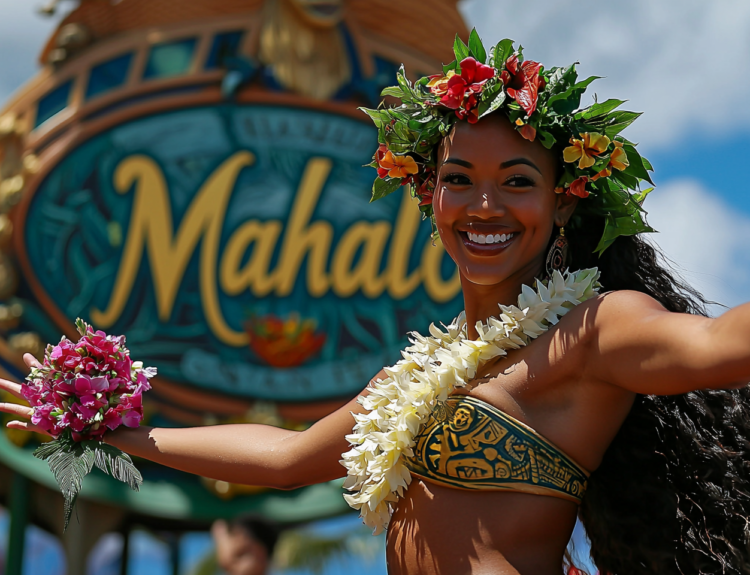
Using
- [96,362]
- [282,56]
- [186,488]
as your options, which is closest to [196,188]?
[282,56]

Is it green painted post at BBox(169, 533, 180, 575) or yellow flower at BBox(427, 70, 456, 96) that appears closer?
yellow flower at BBox(427, 70, 456, 96)

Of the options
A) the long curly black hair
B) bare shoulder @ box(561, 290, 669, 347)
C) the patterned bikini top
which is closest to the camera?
bare shoulder @ box(561, 290, 669, 347)

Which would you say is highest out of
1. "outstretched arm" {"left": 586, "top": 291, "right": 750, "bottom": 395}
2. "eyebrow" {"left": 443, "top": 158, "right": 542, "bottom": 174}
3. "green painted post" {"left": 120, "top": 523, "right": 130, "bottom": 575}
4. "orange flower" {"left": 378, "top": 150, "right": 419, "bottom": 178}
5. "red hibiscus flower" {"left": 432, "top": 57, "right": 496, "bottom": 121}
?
"red hibiscus flower" {"left": 432, "top": 57, "right": 496, "bottom": 121}

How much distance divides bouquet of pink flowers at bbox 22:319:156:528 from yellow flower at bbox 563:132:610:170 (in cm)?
111

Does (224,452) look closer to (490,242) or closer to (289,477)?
(289,477)

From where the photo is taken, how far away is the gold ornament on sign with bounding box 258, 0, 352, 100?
344 inches

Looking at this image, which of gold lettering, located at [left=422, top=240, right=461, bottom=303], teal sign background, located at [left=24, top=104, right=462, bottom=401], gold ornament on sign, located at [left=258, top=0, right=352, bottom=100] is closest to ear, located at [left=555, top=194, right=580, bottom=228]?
teal sign background, located at [left=24, top=104, right=462, bottom=401]

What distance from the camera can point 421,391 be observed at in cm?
200

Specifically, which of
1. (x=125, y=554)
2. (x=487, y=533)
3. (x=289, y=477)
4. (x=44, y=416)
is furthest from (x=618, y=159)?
(x=125, y=554)

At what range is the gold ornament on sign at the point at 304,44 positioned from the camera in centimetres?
874

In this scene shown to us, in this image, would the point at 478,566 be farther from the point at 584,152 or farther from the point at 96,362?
the point at 96,362

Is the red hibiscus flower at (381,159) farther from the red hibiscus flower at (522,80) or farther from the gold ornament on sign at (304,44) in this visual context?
the gold ornament on sign at (304,44)

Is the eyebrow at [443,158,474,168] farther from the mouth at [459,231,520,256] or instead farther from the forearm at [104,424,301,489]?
the forearm at [104,424,301,489]

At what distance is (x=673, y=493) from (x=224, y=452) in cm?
100
